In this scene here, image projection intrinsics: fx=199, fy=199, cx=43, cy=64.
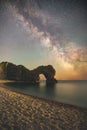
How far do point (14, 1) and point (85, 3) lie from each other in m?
5.44

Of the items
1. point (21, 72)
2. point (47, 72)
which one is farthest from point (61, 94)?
point (21, 72)

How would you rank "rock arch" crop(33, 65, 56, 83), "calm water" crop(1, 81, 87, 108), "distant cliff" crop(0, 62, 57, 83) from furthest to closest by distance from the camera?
1. "distant cliff" crop(0, 62, 57, 83)
2. "rock arch" crop(33, 65, 56, 83)
3. "calm water" crop(1, 81, 87, 108)

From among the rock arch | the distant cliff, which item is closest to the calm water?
the rock arch

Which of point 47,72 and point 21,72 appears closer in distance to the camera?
point 21,72

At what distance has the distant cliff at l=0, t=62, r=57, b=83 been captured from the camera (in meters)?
42.5

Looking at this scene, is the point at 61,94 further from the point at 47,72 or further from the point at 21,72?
the point at 21,72

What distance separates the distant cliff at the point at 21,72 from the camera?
139 ft

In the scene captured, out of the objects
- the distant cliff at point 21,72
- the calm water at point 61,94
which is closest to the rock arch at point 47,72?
the distant cliff at point 21,72

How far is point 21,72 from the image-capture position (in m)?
43.6

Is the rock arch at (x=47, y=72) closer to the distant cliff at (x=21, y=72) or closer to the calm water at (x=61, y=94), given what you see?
the distant cliff at (x=21, y=72)

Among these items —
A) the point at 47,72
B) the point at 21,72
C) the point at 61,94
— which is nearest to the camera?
the point at 61,94

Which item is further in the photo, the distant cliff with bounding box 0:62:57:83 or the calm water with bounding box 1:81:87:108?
the distant cliff with bounding box 0:62:57:83

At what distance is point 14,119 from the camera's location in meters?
6.19

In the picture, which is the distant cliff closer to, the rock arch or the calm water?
the rock arch
